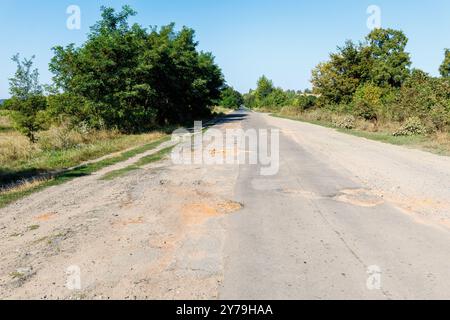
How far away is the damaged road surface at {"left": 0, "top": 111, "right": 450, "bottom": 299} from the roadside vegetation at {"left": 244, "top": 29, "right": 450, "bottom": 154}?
1007 cm

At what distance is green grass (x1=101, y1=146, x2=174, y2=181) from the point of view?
11.4 metres

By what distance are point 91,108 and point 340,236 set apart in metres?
20.2

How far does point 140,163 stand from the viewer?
1370cm

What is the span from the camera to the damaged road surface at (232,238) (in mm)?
4340

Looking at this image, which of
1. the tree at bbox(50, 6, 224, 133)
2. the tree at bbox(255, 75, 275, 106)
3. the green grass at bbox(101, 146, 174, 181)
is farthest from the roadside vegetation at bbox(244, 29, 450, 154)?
the tree at bbox(255, 75, 275, 106)

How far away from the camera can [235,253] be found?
5.31 meters

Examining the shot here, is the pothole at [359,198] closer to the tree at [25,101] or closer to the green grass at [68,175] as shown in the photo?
the green grass at [68,175]

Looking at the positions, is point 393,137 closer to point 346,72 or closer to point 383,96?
point 383,96

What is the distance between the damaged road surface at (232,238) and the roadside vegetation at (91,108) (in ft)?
9.84

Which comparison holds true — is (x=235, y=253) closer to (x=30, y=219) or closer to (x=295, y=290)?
(x=295, y=290)

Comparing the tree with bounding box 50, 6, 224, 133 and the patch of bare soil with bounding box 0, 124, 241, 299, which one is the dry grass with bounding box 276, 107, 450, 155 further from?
the tree with bounding box 50, 6, 224, 133

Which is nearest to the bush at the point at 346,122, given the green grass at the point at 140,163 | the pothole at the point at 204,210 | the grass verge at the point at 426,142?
the grass verge at the point at 426,142

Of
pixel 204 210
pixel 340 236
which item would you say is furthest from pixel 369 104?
pixel 340 236

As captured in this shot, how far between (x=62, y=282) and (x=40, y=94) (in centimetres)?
1639
